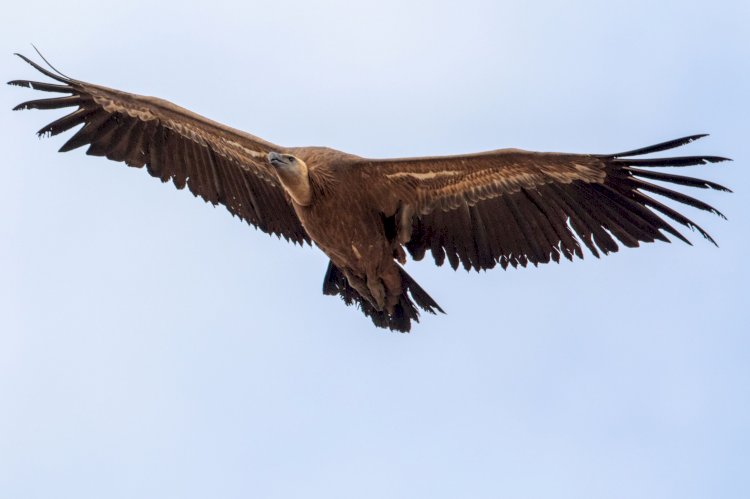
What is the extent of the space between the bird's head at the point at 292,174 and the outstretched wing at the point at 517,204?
0.48 m

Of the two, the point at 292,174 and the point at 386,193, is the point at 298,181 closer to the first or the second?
the point at 292,174

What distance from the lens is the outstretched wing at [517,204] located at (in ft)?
37.1

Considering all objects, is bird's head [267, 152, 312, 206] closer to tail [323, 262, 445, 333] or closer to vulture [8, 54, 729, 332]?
vulture [8, 54, 729, 332]

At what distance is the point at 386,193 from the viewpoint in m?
11.6

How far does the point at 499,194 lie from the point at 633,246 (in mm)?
1151

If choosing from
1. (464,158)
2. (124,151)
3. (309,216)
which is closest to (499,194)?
(464,158)

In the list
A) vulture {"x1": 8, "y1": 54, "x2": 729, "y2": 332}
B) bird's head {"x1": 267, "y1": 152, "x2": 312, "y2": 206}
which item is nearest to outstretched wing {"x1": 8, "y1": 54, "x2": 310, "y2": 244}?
vulture {"x1": 8, "y1": 54, "x2": 729, "y2": 332}

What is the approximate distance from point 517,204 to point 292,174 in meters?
1.84

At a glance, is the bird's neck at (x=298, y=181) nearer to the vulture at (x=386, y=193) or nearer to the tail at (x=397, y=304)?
the vulture at (x=386, y=193)

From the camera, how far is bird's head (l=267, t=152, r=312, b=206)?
37.3 ft

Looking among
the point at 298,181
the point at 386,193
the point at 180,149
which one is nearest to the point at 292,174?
the point at 298,181

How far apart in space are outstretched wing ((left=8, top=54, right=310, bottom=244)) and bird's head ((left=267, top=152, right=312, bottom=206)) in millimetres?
782

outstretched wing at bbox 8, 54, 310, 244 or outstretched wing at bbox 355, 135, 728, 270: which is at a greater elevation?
outstretched wing at bbox 8, 54, 310, 244

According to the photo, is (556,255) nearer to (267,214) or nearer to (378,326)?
(378,326)
